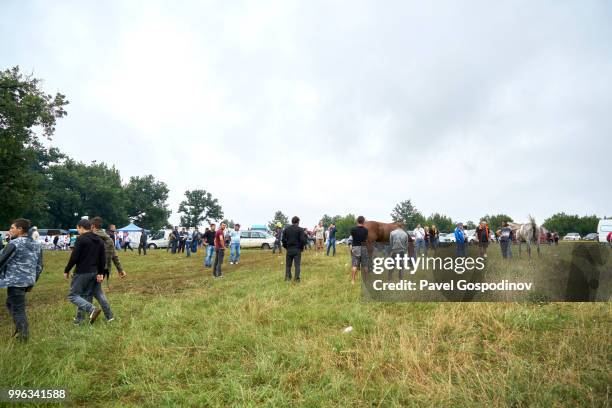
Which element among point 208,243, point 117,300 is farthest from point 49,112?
point 117,300

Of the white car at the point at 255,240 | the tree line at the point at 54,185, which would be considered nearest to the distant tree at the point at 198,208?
the tree line at the point at 54,185

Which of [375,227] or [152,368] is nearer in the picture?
[152,368]

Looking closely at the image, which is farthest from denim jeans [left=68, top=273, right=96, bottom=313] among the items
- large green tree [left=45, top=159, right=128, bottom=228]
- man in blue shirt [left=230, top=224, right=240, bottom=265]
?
large green tree [left=45, top=159, right=128, bottom=228]

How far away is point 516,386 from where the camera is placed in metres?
3.65

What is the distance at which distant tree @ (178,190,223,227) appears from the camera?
114688 mm

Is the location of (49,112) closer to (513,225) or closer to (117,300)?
(117,300)

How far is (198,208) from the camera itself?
379 feet

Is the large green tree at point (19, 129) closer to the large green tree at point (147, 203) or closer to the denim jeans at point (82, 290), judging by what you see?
the denim jeans at point (82, 290)

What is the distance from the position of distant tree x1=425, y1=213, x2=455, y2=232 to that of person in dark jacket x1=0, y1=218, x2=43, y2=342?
425 ft

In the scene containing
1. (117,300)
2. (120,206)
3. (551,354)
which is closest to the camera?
(551,354)

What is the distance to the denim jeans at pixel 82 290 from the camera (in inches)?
249

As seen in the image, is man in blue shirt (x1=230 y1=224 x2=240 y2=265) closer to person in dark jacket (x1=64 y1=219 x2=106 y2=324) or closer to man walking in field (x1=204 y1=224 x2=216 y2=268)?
man walking in field (x1=204 y1=224 x2=216 y2=268)

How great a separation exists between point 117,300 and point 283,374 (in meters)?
6.32

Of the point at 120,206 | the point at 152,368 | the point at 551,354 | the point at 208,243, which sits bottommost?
the point at 152,368
